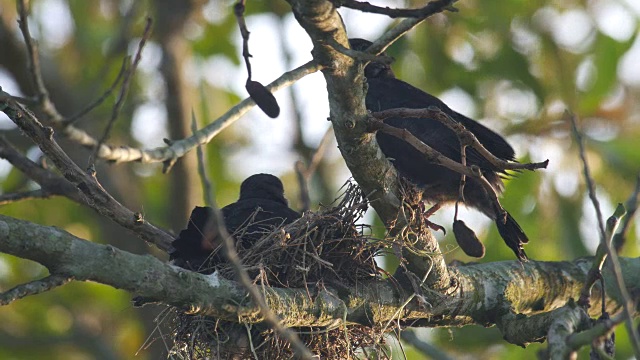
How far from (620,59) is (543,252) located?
196 centimetres

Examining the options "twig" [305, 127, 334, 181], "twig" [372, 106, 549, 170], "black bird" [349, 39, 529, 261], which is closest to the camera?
"twig" [372, 106, 549, 170]

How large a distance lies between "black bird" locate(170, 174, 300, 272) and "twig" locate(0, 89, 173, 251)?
123 mm

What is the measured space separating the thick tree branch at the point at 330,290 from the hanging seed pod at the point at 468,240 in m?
0.43

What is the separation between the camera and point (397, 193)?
14.6ft

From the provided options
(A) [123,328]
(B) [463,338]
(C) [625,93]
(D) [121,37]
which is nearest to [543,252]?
(B) [463,338]

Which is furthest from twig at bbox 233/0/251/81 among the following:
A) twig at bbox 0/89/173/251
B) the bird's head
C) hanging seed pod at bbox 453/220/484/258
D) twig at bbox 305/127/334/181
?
the bird's head

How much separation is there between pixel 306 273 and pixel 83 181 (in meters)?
1.09

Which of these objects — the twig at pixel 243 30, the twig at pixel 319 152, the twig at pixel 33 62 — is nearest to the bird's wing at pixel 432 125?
the twig at pixel 319 152

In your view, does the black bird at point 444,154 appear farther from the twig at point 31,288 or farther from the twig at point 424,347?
the twig at point 31,288

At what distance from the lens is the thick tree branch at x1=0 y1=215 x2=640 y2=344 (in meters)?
3.35

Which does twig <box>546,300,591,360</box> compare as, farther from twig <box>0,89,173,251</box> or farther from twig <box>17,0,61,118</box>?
twig <box>17,0,61,118</box>

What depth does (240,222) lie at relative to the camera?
5469 millimetres

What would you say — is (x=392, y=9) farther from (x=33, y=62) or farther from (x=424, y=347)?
(x=424, y=347)

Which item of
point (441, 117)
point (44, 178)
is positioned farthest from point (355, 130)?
point (44, 178)
